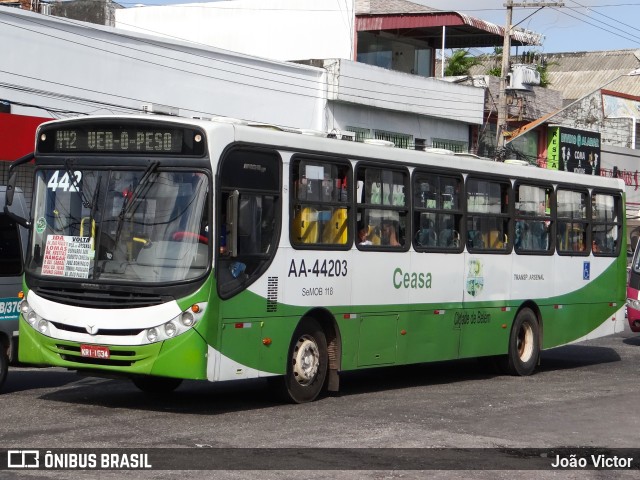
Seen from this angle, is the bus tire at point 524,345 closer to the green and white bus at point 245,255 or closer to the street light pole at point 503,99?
the green and white bus at point 245,255

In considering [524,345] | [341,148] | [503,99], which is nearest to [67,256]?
[341,148]

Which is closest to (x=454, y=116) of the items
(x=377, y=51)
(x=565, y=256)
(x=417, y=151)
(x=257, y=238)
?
(x=377, y=51)

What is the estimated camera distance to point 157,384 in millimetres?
13562

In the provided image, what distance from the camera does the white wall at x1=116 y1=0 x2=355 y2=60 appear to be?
128 feet

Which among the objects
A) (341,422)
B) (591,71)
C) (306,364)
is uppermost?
(591,71)

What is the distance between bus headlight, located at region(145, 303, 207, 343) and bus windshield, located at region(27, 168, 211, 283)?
0.33 m

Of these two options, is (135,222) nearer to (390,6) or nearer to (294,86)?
(294,86)

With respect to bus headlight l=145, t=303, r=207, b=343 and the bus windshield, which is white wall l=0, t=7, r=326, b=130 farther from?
bus headlight l=145, t=303, r=207, b=343

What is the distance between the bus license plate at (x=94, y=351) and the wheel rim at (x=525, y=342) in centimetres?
779

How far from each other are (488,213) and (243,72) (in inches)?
652

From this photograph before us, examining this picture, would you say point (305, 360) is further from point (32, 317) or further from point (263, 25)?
point (263, 25)

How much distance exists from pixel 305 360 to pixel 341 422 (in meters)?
1.67


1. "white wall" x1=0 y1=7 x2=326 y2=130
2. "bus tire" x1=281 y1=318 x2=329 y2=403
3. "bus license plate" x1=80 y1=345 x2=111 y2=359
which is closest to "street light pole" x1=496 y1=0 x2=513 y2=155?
"white wall" x1=0 y1=7 x2=326 y2=130

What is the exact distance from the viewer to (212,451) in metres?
9.68
